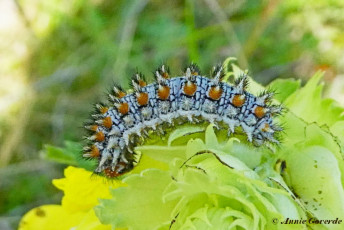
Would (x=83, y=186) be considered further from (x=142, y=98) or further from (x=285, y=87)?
(x=285, y=87)

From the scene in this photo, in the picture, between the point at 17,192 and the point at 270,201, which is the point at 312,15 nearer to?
the point at 17,192

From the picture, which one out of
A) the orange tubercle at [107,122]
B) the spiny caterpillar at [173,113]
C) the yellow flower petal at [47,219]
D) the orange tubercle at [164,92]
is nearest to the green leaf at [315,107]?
the spiny caterpillar at [173,113]

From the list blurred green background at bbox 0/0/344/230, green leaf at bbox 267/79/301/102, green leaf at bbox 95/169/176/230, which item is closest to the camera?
green leaf at bbox 95/169/176/230

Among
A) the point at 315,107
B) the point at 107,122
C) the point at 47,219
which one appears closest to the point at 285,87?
the point at 315,107

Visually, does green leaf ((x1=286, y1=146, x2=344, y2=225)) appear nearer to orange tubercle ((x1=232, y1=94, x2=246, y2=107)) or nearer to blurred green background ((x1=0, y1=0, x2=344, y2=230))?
orange tubercle ((x1=232, y1=94, x2=246, y2=107))

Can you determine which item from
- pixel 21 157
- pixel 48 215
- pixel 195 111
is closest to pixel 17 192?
pixel 21 157

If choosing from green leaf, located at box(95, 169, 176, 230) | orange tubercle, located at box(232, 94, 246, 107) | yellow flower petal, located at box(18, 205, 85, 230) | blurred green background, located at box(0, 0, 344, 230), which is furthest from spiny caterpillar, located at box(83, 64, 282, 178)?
blurred green background, located at box(0, 0, 344, 230)
